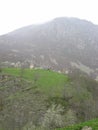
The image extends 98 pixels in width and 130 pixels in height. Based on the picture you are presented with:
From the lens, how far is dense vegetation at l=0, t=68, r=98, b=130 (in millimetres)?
125750

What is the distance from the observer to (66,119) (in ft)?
405

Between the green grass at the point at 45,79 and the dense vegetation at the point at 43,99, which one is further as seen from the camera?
the green grass at the point at 45,79

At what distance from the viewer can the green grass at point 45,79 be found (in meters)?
159

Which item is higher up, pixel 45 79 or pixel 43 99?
pixel 45 79

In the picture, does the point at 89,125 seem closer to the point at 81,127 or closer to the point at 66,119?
the point at 81,127

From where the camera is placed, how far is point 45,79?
576 ft

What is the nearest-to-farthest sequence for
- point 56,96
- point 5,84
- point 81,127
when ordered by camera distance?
point 81,127
point 56,96
point 5,84

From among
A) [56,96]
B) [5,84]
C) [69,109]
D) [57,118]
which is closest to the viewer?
[57,118]

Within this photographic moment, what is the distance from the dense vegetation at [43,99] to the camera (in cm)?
12575

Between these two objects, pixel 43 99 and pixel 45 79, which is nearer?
pixel 43 99

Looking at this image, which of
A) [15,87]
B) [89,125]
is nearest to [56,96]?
[15,87]

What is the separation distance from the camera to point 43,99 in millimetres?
149000

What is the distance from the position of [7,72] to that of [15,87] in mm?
27359

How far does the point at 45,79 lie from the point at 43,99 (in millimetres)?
27772
